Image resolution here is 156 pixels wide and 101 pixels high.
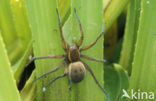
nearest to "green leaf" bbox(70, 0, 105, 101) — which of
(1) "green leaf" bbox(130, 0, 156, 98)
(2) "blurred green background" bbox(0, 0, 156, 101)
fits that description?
(2) "blurred green background" bbox(0, 0, 156, 101)

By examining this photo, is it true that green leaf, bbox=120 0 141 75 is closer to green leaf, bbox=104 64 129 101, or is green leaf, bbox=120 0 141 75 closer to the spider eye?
green leaf, bbox=104 64 129 101

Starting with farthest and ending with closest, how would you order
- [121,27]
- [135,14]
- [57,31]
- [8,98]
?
[121,27] → [135,14] → [57,31] → [8,98]

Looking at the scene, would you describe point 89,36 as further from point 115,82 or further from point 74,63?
point 115,82

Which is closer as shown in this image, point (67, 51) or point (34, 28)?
point (34, 28)

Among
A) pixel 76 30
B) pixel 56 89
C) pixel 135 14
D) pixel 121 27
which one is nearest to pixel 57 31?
pixel 76 30

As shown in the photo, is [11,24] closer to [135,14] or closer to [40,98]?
[40,98]

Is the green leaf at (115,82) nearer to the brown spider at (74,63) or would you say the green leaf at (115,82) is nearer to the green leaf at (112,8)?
the brown spider at (74,63)

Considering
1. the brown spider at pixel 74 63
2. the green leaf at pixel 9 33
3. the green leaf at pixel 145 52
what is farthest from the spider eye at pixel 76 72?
the green leaf at pixel 9 33
